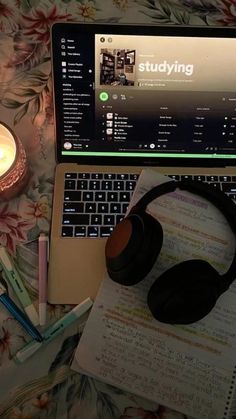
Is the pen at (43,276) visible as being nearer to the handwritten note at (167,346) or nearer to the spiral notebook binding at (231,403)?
the handwritten note at (167,346)

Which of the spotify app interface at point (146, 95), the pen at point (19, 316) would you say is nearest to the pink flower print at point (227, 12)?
the spotify app interface at point (146, 95)

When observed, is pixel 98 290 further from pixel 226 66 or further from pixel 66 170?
pixel 226 66

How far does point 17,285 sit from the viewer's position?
26.5 inches

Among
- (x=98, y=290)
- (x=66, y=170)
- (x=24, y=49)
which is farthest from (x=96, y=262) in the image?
(x=24, y=49)

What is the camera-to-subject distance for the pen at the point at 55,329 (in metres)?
0.65

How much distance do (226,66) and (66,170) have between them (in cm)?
27

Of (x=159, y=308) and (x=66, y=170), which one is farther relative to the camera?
(x=66, y=170)

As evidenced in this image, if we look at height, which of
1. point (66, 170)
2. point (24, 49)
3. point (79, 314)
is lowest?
point (79, 314)

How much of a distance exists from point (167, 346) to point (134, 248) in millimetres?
143

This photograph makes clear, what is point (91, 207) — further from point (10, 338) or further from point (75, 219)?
point (10, 338)

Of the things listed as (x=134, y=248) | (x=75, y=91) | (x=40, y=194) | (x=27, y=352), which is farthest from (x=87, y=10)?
(x=27, y=352)

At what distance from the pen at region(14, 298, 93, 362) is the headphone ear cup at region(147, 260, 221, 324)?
10 cm

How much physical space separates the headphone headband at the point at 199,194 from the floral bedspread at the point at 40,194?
0.49ft

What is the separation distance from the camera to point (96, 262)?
2.25 ft
